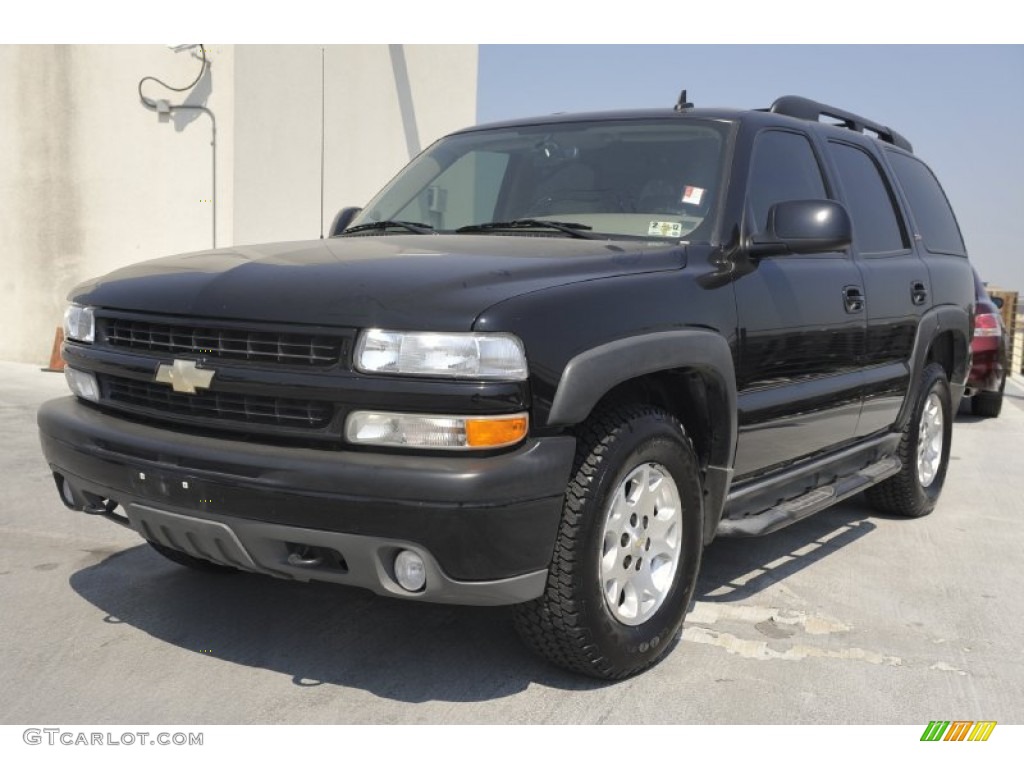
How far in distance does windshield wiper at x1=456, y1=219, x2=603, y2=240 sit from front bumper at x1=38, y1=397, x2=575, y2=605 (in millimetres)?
1149

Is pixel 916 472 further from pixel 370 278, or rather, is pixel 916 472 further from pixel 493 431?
pixel 370 278

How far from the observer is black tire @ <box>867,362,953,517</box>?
18.4 ft

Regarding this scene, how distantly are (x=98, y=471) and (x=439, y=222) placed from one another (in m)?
1.68

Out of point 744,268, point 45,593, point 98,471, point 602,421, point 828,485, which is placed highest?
point 744,268

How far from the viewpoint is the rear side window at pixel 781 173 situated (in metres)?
4.16

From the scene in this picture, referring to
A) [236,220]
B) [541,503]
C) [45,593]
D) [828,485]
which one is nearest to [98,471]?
[45,593]

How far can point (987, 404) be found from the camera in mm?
10617

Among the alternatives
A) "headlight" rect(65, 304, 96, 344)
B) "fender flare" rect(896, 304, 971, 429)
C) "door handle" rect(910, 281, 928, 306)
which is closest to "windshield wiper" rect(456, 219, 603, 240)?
"headlight" rect(65, 304, 96, 344)

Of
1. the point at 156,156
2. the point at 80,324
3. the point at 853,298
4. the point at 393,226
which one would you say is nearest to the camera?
the point at 80,324

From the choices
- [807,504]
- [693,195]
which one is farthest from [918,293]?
[693,195]

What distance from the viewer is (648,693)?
10.9 ft

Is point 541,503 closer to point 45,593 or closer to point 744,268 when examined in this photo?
point 744,268

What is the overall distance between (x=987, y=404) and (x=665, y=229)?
7.88m
